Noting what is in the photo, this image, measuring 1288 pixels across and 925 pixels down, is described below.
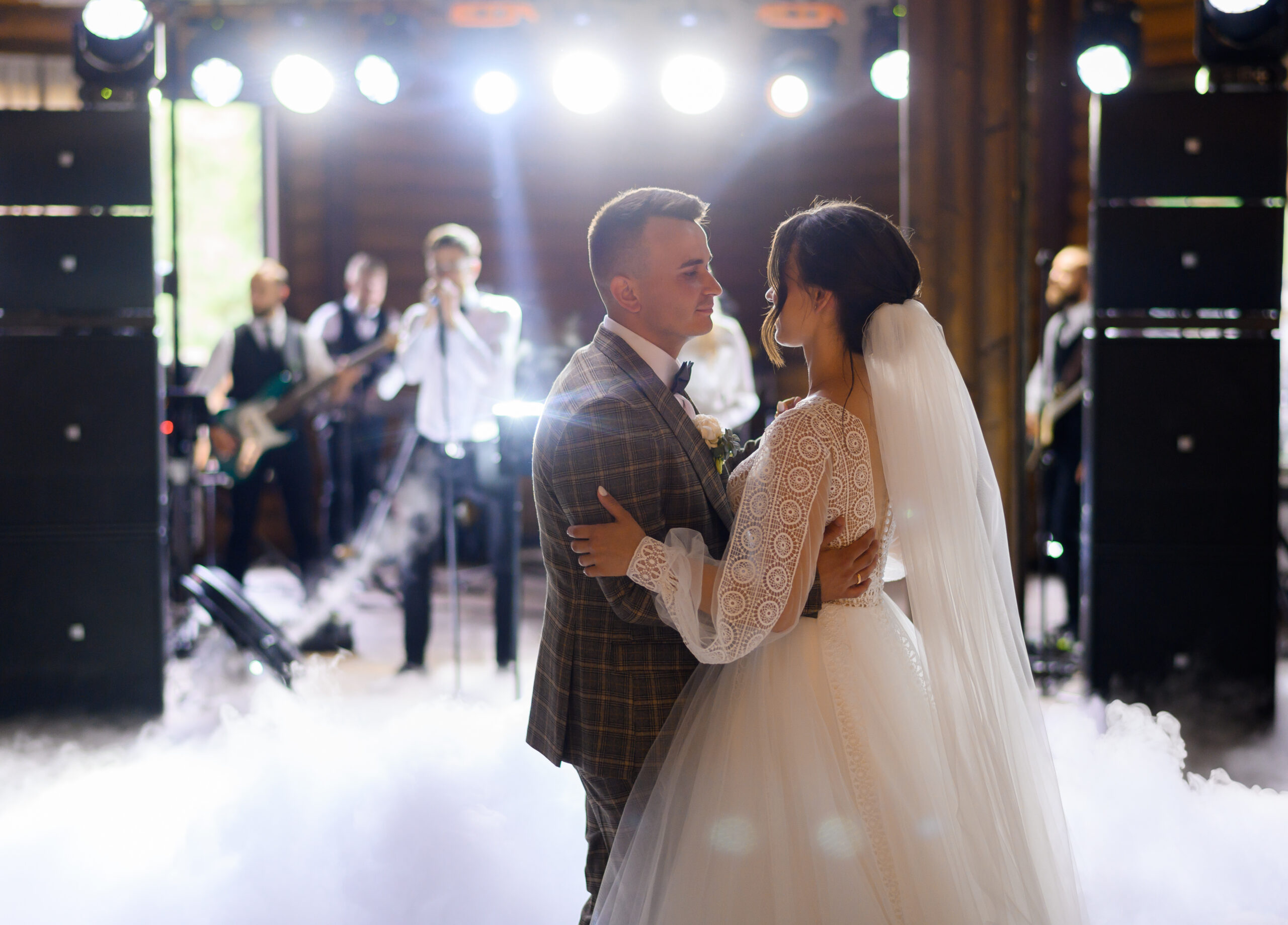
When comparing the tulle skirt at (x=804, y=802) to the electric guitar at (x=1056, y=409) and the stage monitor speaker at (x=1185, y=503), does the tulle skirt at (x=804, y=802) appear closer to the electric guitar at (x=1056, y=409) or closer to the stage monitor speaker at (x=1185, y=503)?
the stage monitor speaker at (x=1185, y=503)

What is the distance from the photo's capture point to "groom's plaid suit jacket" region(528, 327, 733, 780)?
1823 mm

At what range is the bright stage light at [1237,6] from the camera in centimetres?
369

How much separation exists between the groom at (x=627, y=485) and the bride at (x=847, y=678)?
53 millimetres

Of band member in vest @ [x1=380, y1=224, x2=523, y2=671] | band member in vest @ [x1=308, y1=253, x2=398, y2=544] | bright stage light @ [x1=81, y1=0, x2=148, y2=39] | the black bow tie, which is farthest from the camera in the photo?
band member in vest @ [x1=308, y1=253, x2=398, y2=544]

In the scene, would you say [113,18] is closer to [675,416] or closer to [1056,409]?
[675,416]

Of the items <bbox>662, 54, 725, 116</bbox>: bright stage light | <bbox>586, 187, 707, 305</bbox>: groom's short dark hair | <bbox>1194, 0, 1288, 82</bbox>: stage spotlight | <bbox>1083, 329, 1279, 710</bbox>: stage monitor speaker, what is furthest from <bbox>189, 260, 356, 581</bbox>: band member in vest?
<bbox>1194, 0, 1288, 82</bbox>: stage spotlight

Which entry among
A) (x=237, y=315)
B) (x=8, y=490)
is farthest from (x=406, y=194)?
(x=8, y=490)

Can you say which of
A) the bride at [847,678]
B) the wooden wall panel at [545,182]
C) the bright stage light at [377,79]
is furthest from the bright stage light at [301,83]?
the bride at [847,678]

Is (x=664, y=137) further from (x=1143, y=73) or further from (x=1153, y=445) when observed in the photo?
(x=1153, y=445)

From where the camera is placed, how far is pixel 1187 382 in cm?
371

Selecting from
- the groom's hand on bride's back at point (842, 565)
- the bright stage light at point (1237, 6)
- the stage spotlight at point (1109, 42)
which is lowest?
the groom's hand on bride's back at point (842, 565)

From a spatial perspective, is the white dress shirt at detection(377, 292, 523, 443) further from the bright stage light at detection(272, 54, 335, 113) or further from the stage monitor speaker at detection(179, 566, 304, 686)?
the bright stage light at detection(272, 54, 335, 113)

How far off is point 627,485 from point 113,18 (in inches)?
125

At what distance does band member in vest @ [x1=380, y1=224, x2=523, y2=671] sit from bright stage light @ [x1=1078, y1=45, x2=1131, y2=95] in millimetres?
2635
